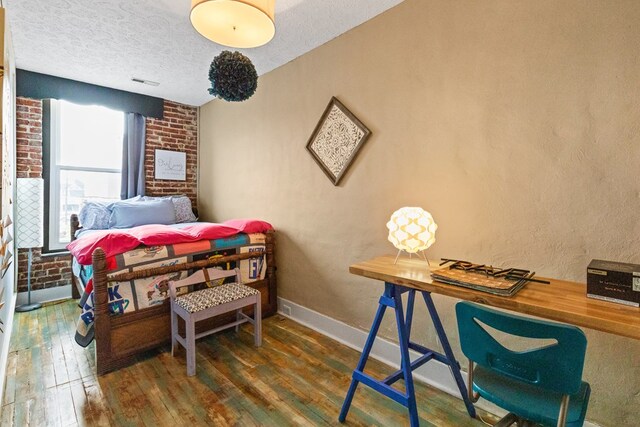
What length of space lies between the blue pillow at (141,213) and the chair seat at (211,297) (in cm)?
148

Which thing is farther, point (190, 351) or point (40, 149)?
point (40, 149)

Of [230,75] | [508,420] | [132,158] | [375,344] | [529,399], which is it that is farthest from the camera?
[132,158]

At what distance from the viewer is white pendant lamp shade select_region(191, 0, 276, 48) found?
4.58 ft

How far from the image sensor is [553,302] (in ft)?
3.42

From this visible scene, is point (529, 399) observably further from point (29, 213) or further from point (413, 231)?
point (29, 213)

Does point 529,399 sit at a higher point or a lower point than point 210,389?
higher

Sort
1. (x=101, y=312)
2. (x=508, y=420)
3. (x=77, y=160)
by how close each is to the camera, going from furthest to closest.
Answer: (x=77, y=160)
(x=101, y=312)
(x=508, y=420)

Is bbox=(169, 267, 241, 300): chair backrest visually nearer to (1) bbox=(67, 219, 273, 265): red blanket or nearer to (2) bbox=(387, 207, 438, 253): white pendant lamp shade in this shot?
(1) bbox=(67, 219, 273, 265): red blanket

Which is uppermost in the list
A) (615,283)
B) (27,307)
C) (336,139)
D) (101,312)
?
(336,139)

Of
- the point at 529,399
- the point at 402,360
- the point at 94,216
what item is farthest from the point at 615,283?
the point at 94,216

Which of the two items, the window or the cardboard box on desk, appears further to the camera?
the window

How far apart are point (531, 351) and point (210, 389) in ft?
→ 5.55

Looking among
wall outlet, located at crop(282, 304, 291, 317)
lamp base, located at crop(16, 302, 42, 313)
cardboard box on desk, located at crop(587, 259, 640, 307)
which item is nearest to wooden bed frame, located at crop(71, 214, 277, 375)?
wall outlet, located at crop(282, 304, 291, 317)

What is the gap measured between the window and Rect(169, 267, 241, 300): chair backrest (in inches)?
83.8
